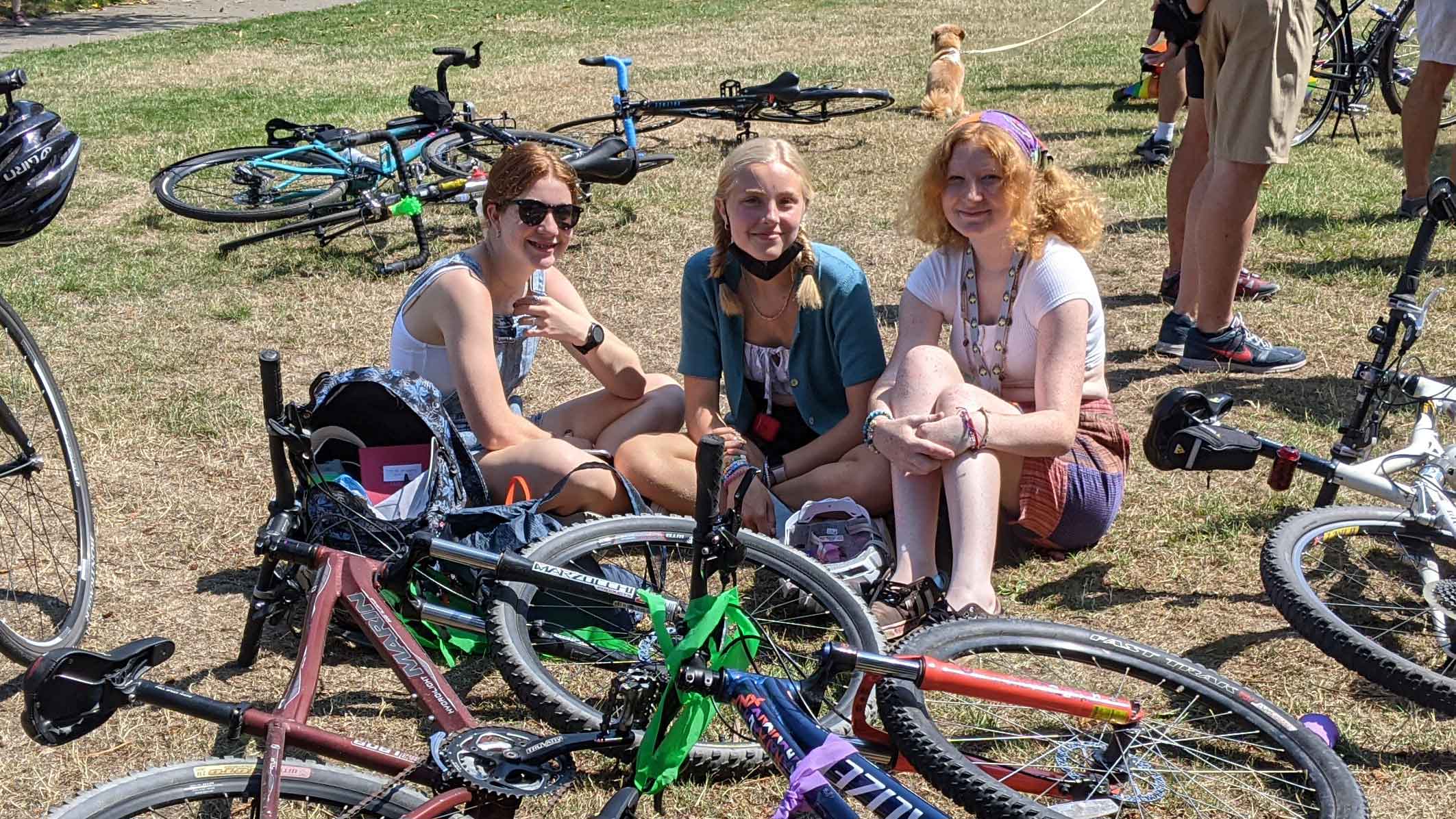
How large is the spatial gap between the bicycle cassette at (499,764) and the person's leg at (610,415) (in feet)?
7.07

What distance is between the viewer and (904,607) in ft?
11.1

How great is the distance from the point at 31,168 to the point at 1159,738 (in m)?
2.91

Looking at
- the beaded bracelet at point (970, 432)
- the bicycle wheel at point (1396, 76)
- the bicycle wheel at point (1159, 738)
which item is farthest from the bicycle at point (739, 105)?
the bicycle wheel at point (1159, 738)

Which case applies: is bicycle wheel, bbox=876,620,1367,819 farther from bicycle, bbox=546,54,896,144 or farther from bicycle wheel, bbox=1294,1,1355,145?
bicycle wheel, bbox=1294,1,1355,145

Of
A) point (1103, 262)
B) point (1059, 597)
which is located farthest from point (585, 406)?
point (1103, 262)

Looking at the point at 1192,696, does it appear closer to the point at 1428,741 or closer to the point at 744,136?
the point at 1428,741

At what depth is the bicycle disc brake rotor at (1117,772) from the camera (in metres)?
2.63

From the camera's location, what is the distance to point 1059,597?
12.1 ft

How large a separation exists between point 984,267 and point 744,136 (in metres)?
5.85

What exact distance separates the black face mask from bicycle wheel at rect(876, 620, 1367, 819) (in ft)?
4.71

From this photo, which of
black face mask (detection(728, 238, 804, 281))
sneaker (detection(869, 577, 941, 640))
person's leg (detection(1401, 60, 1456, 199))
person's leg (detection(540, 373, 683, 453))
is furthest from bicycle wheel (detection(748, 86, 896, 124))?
sneaker (detection(869, 577, 941, 640))

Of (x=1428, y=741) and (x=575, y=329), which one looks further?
Answer: (x=575, y=329)

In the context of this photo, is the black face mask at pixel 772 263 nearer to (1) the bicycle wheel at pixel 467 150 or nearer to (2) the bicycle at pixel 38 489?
(2) the bicycle at pixel 38 489

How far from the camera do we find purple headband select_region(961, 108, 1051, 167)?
11.9 feet
